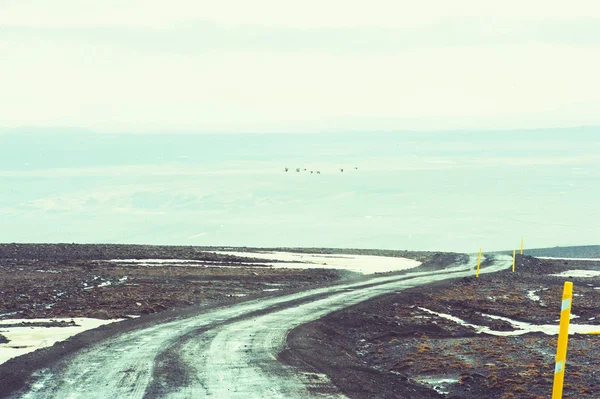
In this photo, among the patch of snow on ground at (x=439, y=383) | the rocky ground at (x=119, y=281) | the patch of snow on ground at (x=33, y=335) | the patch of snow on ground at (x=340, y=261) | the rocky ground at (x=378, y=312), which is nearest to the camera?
the patch of snow on ground at (x=439, y=383)

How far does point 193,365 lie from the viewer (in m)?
17.8

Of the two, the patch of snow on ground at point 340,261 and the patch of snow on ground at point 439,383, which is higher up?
the patch of snow on ground at point 439,383

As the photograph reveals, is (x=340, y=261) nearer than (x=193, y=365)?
No

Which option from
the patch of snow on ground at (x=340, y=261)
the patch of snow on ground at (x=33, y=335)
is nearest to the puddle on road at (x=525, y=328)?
the patch of snow on ground at (x=33, y=335)

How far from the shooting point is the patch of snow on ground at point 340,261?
191 ft

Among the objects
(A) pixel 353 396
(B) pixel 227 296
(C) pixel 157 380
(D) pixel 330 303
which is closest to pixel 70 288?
(B) pixel 227 296

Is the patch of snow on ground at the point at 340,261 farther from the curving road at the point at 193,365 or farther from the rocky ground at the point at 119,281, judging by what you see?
the curving road at the point at 193,365

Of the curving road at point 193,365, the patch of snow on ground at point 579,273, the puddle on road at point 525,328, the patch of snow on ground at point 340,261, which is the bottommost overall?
the patch of snow on ground at point 340,261

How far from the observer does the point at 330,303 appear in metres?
32.8

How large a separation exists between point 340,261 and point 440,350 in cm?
4361

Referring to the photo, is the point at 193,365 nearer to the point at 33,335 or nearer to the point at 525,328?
the point at 33,335

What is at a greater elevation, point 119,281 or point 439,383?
point 439,383

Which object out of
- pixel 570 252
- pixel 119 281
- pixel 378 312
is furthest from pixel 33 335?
pixel 570 252

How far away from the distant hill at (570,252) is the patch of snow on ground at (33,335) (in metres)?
73.8
